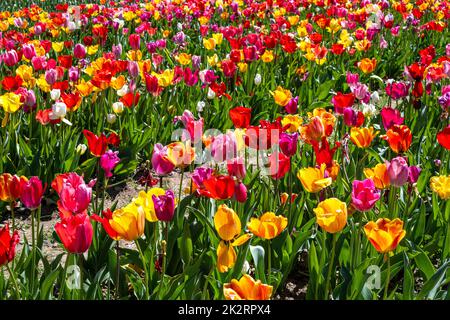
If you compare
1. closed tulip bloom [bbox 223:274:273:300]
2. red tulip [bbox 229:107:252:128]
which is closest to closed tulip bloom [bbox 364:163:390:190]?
red tulip [bbox 229:107:252:128]

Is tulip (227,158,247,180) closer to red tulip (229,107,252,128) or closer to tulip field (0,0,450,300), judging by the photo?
tulip field (0,0,450,300)

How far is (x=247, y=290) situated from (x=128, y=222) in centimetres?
46

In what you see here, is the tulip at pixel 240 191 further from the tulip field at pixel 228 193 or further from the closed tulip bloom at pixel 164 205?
the closed tulip bloom at pixel 164 205

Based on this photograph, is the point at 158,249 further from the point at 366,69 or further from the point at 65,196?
the point at 366,69

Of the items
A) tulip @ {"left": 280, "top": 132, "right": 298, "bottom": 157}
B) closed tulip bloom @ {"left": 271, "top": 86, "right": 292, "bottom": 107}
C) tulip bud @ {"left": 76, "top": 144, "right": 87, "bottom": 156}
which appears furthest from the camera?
closed tulip bloom @ {"left": 271, "top": 86, "right": 292, "bottom": 107}

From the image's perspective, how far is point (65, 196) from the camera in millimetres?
1888

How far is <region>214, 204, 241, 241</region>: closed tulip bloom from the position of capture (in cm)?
185

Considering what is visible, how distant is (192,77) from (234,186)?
1.90 m

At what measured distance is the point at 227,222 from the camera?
6.11 ft

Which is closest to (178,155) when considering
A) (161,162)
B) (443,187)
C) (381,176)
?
(161,162)

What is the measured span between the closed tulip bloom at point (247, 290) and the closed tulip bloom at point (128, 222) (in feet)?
1.30

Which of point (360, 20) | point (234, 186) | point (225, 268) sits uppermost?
point (234, 186)

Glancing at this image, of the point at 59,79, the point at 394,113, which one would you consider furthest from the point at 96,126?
the point at 394,113
